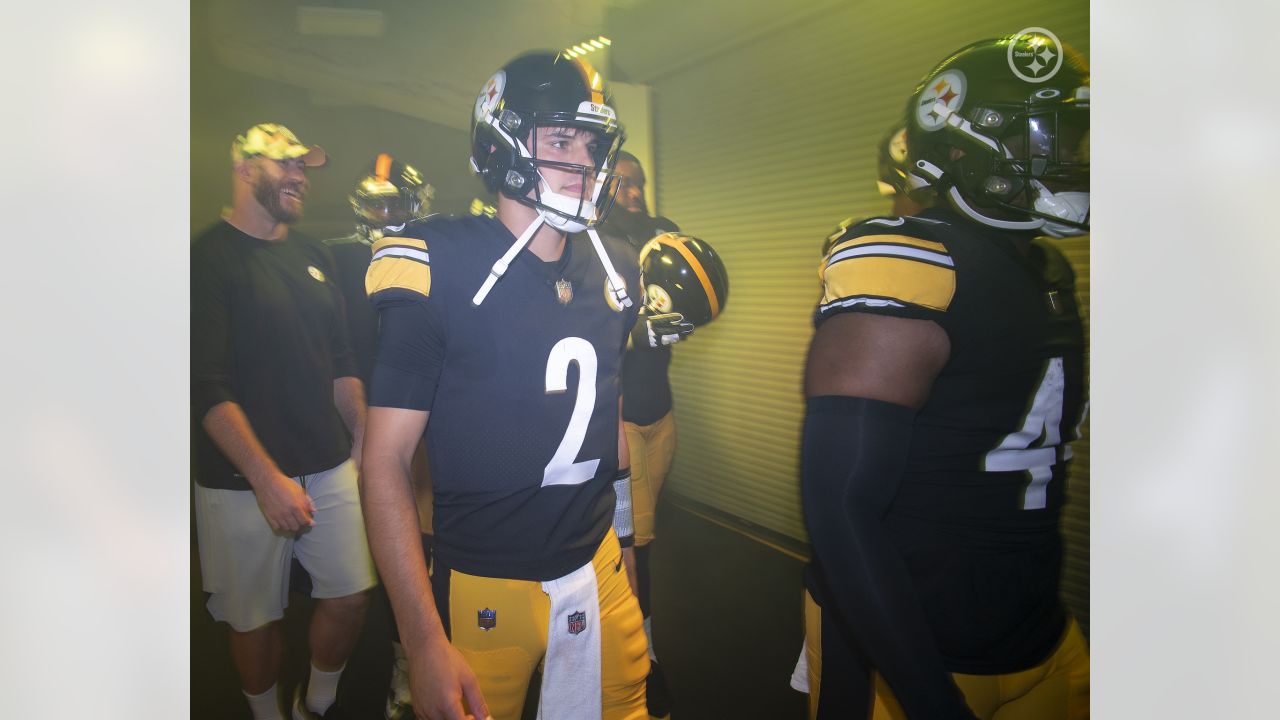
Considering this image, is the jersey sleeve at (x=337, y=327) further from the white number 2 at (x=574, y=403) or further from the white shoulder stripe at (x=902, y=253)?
the white shoulder stripe at (x=902, y=253)

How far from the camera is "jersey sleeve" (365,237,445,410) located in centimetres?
108

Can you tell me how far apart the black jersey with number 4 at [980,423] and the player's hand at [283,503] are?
0.83 metres

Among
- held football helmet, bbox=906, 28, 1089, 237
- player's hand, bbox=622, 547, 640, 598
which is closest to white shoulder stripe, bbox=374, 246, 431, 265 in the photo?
player's hand, bbox=622, 547, 640, 598

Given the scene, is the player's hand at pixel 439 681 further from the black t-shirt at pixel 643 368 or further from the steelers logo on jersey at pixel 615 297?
the steelers logo on jersey at pixel 615 297

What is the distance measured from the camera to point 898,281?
1.10m

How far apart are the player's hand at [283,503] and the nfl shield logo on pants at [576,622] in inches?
16.4

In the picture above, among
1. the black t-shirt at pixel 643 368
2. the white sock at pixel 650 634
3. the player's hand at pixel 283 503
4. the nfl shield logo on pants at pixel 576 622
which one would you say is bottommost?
the white sock at pixel 650 634

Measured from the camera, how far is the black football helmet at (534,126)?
44.9 inches

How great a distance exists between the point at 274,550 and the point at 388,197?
559 mm

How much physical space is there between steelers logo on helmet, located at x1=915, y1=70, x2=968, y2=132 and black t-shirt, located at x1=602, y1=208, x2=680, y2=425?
0.42m

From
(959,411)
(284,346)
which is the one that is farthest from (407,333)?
(959,411)

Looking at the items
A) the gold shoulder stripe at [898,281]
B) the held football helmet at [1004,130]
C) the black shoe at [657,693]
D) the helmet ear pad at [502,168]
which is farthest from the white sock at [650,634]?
the held football helmet at [1004,130]

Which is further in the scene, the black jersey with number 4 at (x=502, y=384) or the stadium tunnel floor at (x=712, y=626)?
the stadium tunnel floor at (x=712, y=626)

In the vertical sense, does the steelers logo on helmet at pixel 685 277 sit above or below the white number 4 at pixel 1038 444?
above
